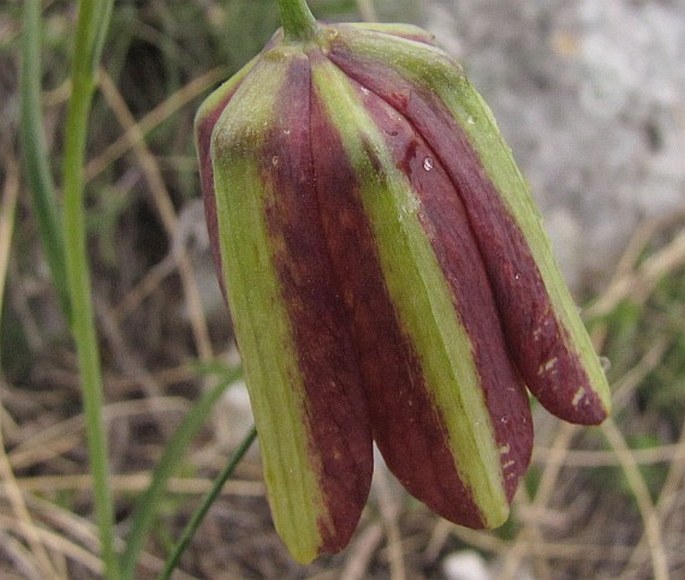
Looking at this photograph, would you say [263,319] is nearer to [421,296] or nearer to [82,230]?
[421,296]

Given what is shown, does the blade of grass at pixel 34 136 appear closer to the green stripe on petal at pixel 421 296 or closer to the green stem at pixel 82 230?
the green stem at pixel 82 230

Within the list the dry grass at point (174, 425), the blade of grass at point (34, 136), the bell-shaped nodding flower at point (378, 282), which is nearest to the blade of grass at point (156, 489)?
the blade of grass at point (34, 136)

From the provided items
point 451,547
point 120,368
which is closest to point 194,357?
point 120,368

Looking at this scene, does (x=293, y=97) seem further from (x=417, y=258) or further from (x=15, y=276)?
(x=15, y=276)

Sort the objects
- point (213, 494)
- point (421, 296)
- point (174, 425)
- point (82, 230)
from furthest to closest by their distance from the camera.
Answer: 1. point (174, 425)
2. point (82, 230)
3. point (213, 494)
4. point (421, 296)

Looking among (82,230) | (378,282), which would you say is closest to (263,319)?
(378,282)
